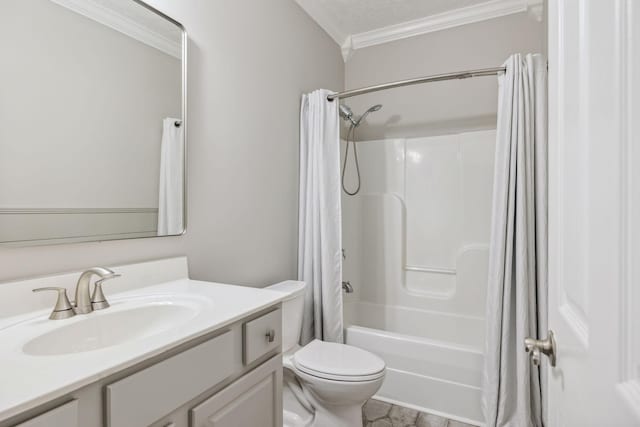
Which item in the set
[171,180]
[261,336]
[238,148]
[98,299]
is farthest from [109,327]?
[238,148]

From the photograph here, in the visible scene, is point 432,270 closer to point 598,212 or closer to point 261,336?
point 261,336

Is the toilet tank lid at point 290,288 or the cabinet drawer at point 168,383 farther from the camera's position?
the toilet tank lid at point 290,288

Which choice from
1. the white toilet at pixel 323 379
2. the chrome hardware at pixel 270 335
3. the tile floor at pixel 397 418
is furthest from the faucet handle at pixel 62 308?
the tile floor at pixel 397 418

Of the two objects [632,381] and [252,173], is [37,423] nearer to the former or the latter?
[632,381]

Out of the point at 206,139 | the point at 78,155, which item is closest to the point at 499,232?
the point at 206,139

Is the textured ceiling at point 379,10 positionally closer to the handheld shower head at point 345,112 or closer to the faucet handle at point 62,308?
the handheld shower head at point 345,112

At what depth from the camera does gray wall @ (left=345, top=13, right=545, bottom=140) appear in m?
2.51

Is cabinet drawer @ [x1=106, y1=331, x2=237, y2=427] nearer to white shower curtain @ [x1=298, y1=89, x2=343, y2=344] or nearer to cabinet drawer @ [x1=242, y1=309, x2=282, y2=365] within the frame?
cabinet drawer @ [x1=242, y1=309, x2=282, y2=365]

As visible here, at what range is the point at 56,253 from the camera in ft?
3.62

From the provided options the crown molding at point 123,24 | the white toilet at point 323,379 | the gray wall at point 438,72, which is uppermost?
the gray wall at point 438,72

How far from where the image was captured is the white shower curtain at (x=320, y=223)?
220 cm

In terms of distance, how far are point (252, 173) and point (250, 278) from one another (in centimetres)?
57

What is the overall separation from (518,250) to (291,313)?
3.92ft

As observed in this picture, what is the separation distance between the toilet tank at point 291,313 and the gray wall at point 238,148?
0.22 m
